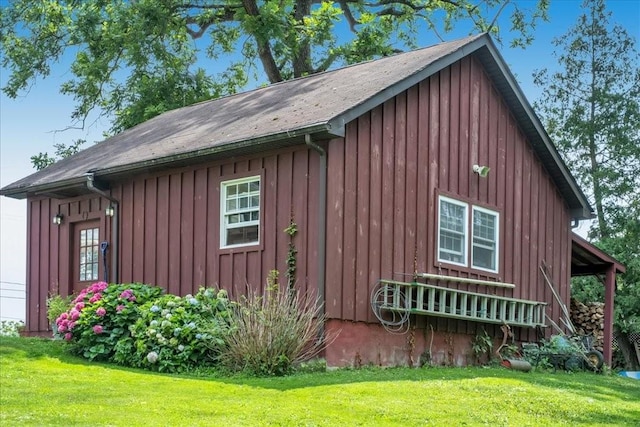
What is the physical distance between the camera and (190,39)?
2900cm

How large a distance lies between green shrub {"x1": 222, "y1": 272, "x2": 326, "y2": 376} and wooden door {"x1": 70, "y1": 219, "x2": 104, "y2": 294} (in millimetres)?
5148

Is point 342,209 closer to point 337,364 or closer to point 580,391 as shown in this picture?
point 337,364

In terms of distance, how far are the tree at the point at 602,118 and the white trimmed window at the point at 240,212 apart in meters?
13.7

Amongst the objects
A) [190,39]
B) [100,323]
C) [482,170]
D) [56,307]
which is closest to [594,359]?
[482,170]

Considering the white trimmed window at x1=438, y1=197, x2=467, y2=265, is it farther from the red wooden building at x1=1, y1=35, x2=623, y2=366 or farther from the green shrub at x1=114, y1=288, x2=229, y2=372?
the green shrub at x1=114, y1=288, x2=229, y2=372

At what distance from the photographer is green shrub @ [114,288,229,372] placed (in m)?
12.7

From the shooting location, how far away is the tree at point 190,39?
84.1 ft

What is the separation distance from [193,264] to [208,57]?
16166mm

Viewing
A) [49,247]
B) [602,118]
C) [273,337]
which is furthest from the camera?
[602,118]

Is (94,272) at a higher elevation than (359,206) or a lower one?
lower

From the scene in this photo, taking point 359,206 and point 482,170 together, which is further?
point 482,170

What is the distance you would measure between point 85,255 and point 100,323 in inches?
147

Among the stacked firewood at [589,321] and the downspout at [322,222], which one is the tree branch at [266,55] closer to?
the stacked firewood at [589,321]

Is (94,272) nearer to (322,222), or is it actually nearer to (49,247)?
(49,247)
